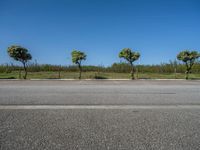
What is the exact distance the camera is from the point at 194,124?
3412 mm

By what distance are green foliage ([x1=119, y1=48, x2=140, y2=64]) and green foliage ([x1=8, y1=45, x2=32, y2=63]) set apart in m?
11.1

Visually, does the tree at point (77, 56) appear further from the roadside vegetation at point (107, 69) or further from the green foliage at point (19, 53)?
the green foliage at point (19, 53)

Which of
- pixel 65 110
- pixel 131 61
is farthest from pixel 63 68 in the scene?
pixel 65 110

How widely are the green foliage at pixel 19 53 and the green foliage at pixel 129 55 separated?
36.4 ft

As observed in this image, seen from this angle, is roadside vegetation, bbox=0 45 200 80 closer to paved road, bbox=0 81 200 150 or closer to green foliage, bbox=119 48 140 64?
green foliage, bbox=119 48 140 64

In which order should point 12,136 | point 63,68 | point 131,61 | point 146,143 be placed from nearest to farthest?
point 146,143
point 12,136
point 131,61
point 63,68

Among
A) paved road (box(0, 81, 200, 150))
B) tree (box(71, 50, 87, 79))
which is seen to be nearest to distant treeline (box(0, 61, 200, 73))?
tree (box(71, 50, 87, 79))

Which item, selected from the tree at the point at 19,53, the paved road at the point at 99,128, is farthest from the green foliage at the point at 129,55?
the paved road at the point at 99,128

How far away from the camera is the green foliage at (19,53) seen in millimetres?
17891

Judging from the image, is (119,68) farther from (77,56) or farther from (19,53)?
(19,53)

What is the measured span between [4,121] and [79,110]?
178 centimetres

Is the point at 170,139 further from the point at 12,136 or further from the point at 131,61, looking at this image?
the point at 131,61

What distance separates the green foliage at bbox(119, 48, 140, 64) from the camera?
19.2 metres

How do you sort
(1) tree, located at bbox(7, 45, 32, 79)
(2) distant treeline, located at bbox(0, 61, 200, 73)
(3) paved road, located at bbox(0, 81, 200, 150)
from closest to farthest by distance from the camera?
(3) paved road, located at bbox(0, 81, 200, 150)
(1) tree, located at bbox(7, 45, 32, 79)
(2) distant treeline, located at bbox(0, 61, 200, 73)
